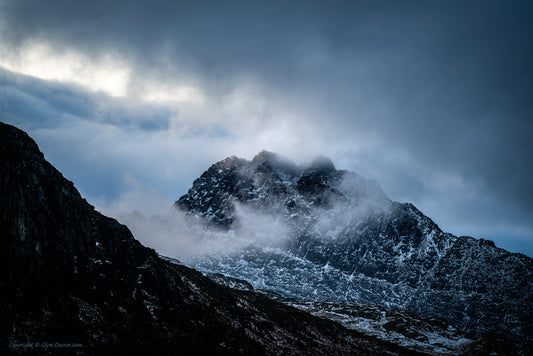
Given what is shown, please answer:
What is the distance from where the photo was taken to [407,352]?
368ft

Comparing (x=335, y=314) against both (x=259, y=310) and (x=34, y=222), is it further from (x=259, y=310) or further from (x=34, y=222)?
(x=34, y=222)

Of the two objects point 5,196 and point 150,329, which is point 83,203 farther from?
point 150,329

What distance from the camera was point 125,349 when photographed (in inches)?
1606

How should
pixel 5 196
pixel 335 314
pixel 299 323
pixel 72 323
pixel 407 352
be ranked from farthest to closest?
pixel 335 314 → pixel 407 352 → pixel 299 323 → pixel 5 196 → pixel 72 323

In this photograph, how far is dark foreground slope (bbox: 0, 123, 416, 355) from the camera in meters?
36.8

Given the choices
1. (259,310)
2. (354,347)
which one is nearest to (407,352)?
(354,347)

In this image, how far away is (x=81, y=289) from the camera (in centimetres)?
4709

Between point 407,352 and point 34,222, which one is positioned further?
point 407,352

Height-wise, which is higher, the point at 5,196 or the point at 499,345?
the point at 5,196

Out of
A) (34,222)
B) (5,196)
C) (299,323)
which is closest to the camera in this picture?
(5,196)

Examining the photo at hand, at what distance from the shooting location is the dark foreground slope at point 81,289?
3684cm

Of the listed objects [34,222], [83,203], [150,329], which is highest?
[83,203]

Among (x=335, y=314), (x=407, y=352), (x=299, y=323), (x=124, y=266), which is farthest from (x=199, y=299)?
(x=335, y=314)

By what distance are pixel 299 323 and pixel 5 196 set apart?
84981mm
